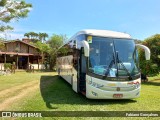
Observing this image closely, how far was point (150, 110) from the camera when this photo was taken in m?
9.55

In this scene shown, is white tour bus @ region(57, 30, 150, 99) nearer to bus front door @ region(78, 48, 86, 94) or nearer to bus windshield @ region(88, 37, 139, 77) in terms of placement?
bus windshield @ region(88, 37, 139, 77)

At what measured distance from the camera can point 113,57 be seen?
1109cm

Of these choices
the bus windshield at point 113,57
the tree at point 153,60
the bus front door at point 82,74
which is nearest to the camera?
the bus windshield at point 113,57

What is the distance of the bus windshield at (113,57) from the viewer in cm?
1087

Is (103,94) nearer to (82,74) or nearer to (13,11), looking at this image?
(82,74)

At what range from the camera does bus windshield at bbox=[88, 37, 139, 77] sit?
428 inches

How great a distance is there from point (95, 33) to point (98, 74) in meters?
2.00

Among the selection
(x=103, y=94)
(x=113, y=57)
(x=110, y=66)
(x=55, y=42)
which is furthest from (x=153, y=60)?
(x=55, y=42)

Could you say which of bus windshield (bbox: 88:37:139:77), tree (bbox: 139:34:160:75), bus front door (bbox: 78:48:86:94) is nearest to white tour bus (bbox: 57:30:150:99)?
bus windshield (bbox: 88:37:139:77)

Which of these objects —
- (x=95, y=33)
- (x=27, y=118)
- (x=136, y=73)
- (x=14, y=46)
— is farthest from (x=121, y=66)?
(x=14, y=46)

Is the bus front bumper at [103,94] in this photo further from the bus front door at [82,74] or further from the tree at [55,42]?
the tree at [55,42]

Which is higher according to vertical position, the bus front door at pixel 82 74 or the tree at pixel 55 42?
the tree at pixel 55 42

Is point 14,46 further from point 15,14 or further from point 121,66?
point 121,66

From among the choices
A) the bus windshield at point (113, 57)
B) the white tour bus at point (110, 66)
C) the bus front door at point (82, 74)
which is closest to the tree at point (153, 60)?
the white tour bus at point (110, 66)
